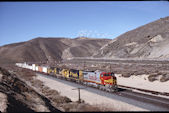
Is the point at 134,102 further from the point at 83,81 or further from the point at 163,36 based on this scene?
the point at 163,36

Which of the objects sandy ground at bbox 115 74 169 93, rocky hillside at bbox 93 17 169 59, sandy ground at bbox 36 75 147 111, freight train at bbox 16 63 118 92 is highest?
rocky hillside at bbox 93 17 169 59

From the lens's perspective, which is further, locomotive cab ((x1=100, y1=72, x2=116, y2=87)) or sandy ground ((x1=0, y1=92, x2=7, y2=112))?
locomotive cab ((x1=100, y1=72, x2=116, y2=87))

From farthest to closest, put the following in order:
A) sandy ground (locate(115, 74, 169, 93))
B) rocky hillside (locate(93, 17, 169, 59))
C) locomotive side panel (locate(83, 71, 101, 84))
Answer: rocky hillside (locate(93, 17, 169, 59)) → sandy ground (locate(115, 74, 169, 93)) → locomotive side panel (locate(83, 71, 101, 84))

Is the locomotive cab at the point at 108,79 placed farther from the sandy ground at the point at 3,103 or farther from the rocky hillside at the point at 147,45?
the rocky hillside at the point at 147,45

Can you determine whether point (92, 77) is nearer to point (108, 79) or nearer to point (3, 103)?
point (108, 79)

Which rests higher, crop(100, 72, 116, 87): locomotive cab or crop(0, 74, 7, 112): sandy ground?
crop(100, 72, 116, 87): locomotive cab

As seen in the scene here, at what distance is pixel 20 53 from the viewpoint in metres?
166

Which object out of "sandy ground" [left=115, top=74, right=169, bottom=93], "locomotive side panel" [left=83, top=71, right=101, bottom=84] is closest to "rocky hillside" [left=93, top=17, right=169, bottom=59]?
"sandy ground" [left=115, top=74, right=169, bottom=93]

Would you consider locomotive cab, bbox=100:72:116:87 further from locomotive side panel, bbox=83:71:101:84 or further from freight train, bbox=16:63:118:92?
locomotive side panel, bbox=83:71:101:84

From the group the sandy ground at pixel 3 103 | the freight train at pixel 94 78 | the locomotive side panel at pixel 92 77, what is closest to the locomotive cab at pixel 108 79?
the freight train at pixel 94 78

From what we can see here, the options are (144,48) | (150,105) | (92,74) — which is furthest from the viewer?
(144,48)

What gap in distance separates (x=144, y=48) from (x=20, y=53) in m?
131

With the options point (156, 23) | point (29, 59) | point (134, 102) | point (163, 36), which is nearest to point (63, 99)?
point (134, 102)

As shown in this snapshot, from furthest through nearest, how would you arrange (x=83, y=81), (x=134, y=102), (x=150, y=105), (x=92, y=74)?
(x=83, y=81) → (x=92, y=74) → (x=134, y=102) → (x=150, y=105)
